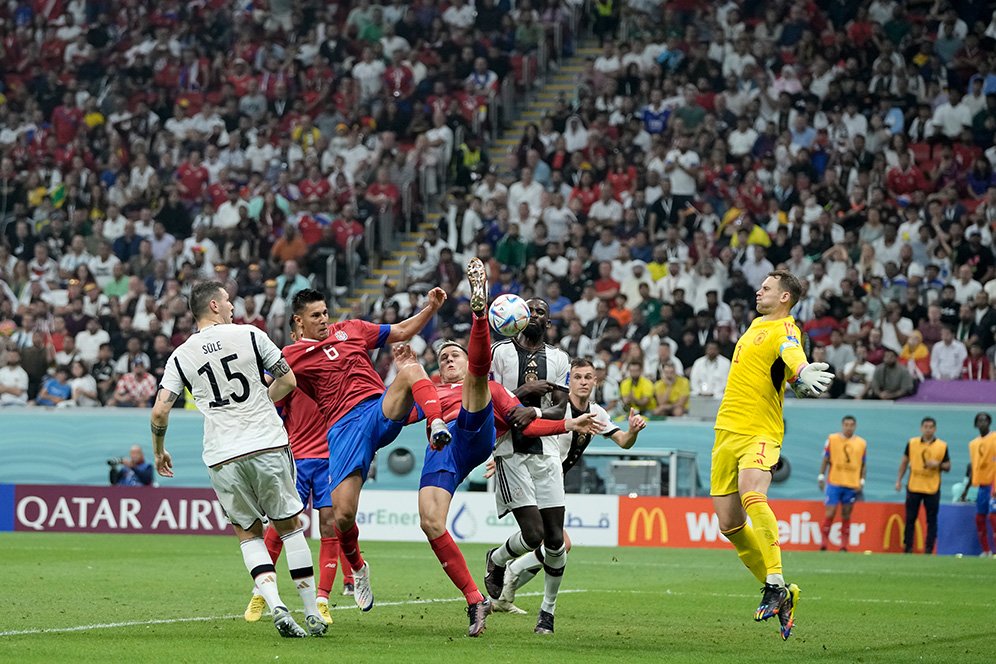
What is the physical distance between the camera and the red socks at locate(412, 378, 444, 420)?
1054 centimetres

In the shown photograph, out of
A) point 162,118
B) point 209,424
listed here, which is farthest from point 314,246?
point 209,424

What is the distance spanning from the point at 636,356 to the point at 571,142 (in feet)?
24.7

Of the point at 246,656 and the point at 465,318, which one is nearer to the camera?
the point at 246,656

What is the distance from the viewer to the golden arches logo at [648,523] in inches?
942

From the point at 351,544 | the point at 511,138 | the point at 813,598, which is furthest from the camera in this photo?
the point at 511,138

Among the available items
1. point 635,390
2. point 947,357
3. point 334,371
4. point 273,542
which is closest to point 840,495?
point 947,357

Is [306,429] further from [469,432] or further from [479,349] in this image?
[479,349]

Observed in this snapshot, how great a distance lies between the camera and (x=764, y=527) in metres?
10.8

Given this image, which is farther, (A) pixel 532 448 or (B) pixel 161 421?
(A) pixel 532 448

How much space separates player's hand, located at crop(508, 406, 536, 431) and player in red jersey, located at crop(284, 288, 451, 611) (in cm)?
75

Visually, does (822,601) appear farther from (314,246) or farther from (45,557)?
(314,246)

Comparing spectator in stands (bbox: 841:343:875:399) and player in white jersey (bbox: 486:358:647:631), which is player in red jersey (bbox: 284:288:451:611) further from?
spectator in stands (bbox: 841:343:875:399)

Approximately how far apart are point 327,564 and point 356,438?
1.27 meters

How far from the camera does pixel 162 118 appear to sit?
34.8 metres
